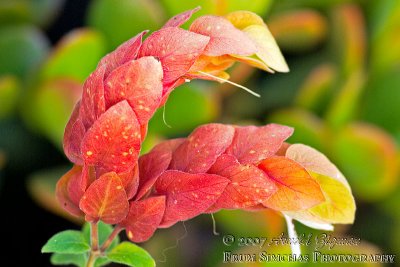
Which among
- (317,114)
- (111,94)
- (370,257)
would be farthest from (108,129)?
(317,114)

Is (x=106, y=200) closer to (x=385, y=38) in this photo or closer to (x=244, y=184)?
(x=244, y=184)

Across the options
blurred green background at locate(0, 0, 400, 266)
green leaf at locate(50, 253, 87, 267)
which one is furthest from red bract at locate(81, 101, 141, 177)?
blurred green background at locate(0, 0, 400, 266)

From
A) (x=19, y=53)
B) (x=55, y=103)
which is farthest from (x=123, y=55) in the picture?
(x=19, y=53)

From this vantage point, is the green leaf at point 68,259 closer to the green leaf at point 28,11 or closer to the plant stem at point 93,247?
the plant stem at point 93,247

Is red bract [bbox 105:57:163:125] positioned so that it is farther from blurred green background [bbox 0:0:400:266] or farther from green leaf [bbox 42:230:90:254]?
blurred green background [bbox 0:0:400:266]

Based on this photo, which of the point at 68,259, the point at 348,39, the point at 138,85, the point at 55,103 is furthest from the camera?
the point at 348,39

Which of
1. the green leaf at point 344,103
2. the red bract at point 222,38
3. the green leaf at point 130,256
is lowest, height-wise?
the green leaf at point 344,103

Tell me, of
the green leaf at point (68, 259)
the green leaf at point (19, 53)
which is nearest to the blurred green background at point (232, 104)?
the green leaf at point (19, 53)
